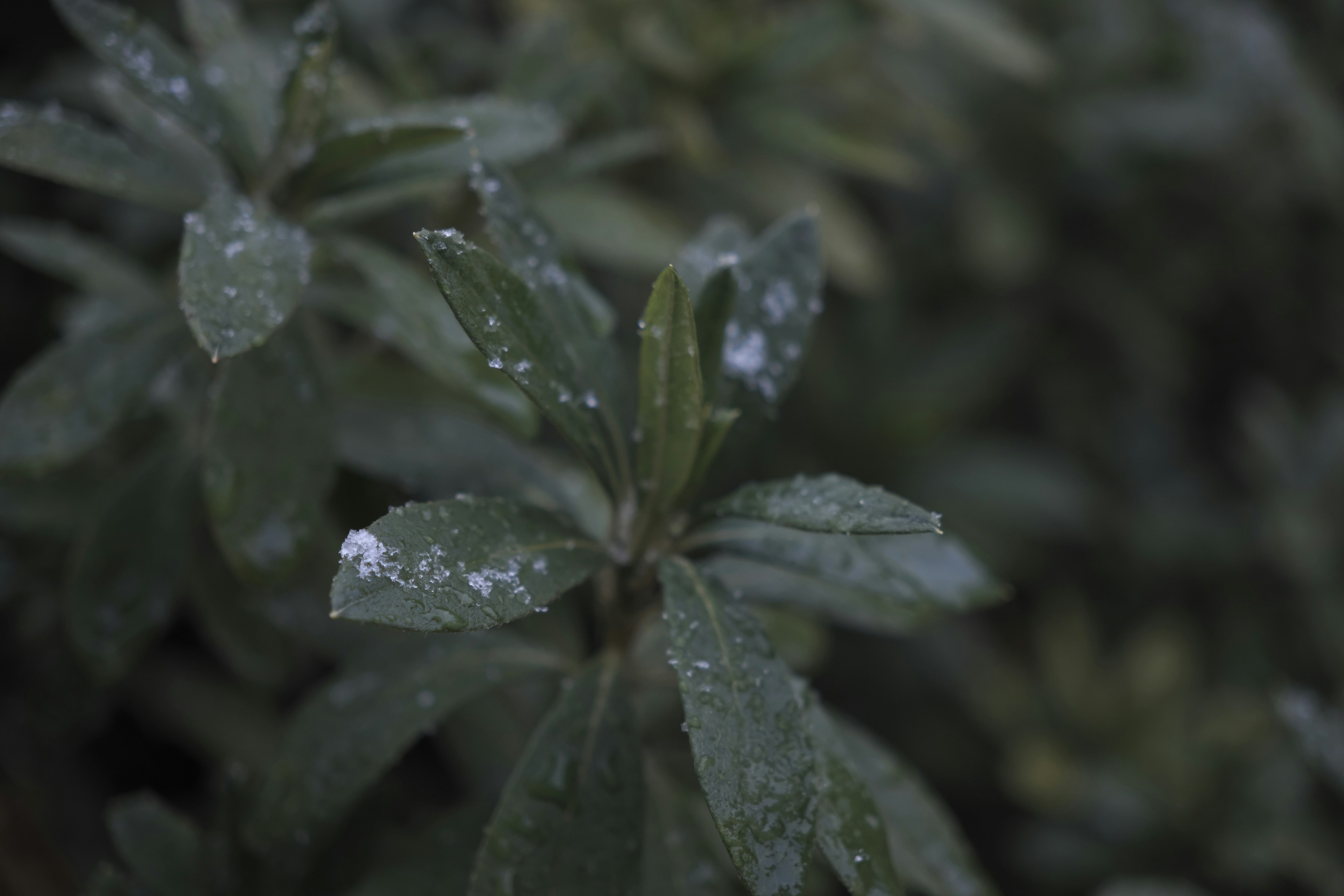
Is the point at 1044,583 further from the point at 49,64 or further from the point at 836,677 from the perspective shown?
the point at 49,64

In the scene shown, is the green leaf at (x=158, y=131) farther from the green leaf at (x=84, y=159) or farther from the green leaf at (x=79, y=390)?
the green leaf at (x=79, y=390)

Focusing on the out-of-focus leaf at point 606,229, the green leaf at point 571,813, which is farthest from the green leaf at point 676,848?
the out-of-focus leaf at point 606,229

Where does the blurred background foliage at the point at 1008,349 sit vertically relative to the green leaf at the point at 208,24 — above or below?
below

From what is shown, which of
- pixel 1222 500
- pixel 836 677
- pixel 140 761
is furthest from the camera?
pixel 1222 500

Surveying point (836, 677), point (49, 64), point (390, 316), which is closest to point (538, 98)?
point (390, 316)

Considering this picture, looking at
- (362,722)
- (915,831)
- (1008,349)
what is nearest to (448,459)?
(362,722)

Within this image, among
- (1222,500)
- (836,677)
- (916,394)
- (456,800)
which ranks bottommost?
(836,677)

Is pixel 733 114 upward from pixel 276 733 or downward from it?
upward
